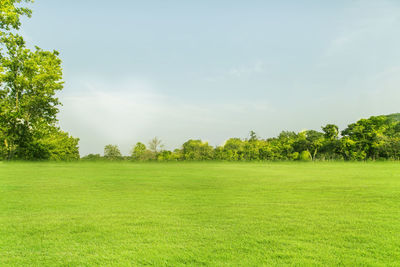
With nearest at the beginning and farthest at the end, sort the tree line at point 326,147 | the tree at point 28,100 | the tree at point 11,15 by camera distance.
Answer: the tree at point 11,15, the tree at point 28,100, the tree line at point 326,147

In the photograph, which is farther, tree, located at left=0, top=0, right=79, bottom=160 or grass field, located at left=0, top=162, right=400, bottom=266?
tree, located at left=0, top=0, right=79, bottom=160

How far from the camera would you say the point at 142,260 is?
2.37m

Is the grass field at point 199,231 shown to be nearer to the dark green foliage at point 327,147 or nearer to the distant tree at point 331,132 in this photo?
the dark green foliage at point 327,147

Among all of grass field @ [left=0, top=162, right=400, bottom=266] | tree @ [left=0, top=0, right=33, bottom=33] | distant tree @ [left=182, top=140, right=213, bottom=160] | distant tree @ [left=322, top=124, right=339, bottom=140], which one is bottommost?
grass field @ [left=0, top=162, right=400, bottom=266]

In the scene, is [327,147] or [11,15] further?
[327,147]

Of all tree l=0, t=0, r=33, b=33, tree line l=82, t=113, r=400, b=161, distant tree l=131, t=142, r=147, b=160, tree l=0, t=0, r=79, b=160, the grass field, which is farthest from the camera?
distant tree l=131, t=142, r=147, b=160

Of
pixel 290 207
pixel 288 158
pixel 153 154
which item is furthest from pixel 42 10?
pixel 288 158

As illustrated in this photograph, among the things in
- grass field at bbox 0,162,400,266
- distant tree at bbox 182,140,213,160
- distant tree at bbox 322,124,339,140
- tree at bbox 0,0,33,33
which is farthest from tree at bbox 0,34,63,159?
distant tree at bbox 322,124,339,140

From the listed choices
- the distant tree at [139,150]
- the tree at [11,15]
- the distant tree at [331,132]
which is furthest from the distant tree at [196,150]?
the tree at [11,15]

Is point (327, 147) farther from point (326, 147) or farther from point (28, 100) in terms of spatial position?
point (28, 100)

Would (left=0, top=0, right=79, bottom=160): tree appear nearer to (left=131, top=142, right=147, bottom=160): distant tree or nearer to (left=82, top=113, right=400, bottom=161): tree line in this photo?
(left=82, top=113, right=400, bottom=161): tree line

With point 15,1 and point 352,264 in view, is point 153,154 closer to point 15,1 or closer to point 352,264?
point 15,1

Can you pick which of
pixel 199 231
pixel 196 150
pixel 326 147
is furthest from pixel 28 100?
pixel 326 147

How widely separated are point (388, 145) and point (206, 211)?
1156 inches
